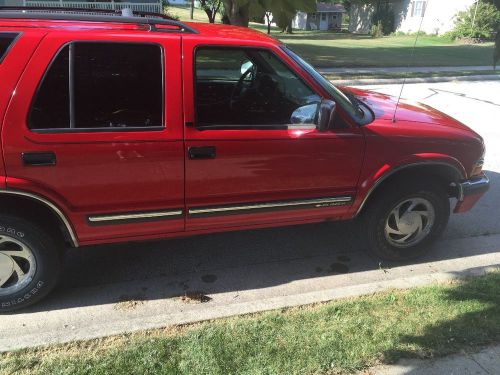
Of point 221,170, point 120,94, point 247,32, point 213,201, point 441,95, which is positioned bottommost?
point 441,95

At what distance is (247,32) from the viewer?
3.67 m

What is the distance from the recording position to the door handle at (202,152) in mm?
3111

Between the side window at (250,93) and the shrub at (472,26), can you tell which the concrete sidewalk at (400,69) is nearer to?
the side window at (250,93)

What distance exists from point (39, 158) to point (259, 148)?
4.53 ft

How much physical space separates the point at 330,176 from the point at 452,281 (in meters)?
1.33

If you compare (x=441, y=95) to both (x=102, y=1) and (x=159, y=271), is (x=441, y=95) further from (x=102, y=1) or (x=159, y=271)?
(x=102, y=1)

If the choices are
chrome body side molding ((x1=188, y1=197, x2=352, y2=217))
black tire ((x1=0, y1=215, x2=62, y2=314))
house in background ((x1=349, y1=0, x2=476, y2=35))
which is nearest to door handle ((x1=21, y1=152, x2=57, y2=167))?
→ black tire ((x1=0, y1=215, x2=62, y2=314))

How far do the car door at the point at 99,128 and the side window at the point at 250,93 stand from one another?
27cm

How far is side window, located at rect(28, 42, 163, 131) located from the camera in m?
2.87

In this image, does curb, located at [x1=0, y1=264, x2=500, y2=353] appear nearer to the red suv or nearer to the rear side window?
the red suv

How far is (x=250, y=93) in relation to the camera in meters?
3.70

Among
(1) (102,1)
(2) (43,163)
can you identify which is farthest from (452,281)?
(1) (102,1)

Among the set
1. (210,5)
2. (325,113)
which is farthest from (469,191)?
(210,5)

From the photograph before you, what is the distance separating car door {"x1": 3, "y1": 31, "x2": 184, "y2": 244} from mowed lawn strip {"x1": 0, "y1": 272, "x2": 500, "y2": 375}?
80cm
